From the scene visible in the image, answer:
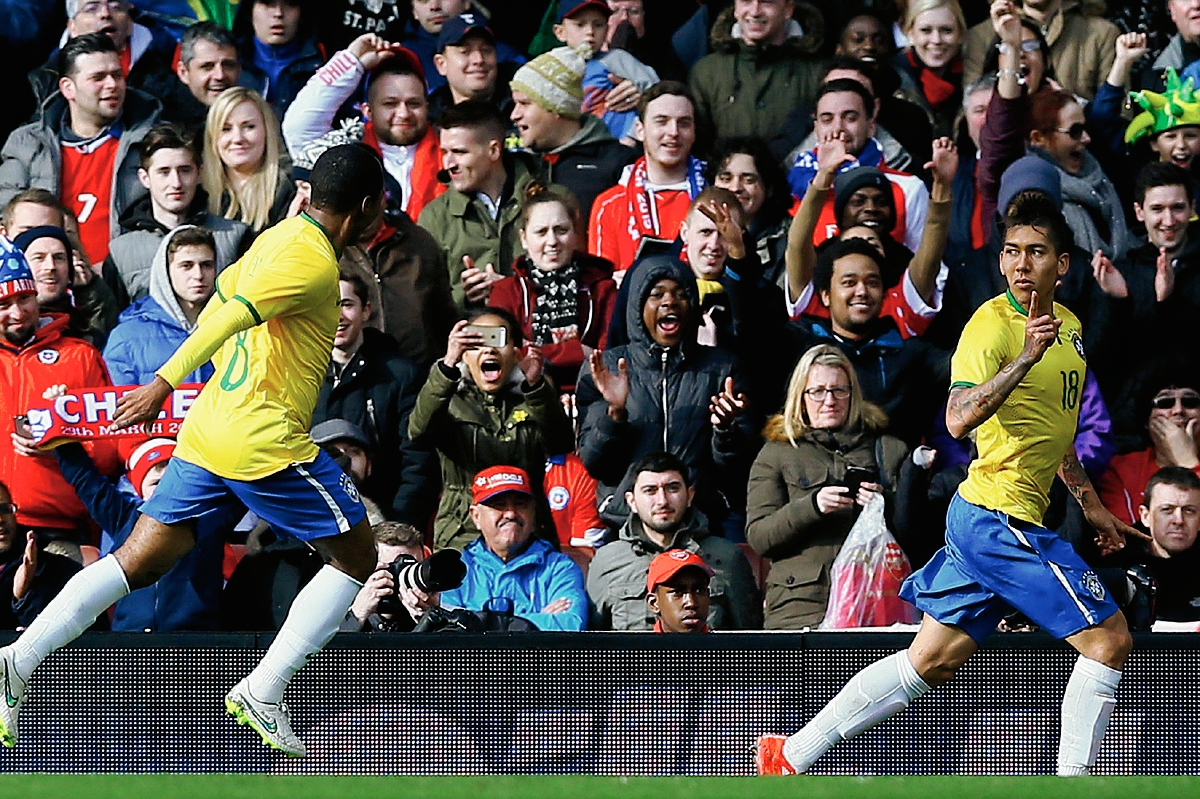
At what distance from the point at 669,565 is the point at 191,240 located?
8.23ft

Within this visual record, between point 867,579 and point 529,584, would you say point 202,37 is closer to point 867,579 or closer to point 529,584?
point 529,584

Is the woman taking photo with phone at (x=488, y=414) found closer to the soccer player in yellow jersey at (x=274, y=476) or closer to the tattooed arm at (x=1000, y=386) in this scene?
the soccer player in yellow jersey at (x=274, y=476)

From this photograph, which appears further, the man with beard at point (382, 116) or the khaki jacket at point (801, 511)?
the man with beard at point (382, 116)

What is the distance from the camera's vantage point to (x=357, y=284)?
7.07 m

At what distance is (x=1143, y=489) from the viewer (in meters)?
6.92

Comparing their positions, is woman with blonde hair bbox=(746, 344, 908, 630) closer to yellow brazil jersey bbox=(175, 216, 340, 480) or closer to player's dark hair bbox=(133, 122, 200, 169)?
yellow brazil jersey bbox=(175, 216, 340, 480)

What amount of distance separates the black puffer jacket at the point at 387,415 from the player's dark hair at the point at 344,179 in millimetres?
2262

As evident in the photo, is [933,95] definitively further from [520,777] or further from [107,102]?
[520,777]

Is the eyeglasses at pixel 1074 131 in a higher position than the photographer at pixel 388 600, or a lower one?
higher

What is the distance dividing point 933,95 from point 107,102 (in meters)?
3.77

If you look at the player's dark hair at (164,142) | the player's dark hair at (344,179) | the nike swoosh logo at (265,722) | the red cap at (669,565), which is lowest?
the nike swoosh logo at (265,722)

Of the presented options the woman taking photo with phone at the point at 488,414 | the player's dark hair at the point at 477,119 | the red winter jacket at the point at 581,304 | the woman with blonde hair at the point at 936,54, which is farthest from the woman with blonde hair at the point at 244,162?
the woman with blonde hair at the point at 936,54

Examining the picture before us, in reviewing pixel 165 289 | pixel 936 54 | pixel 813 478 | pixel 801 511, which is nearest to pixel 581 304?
pixel 813 478

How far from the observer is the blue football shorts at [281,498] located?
15.4ft
